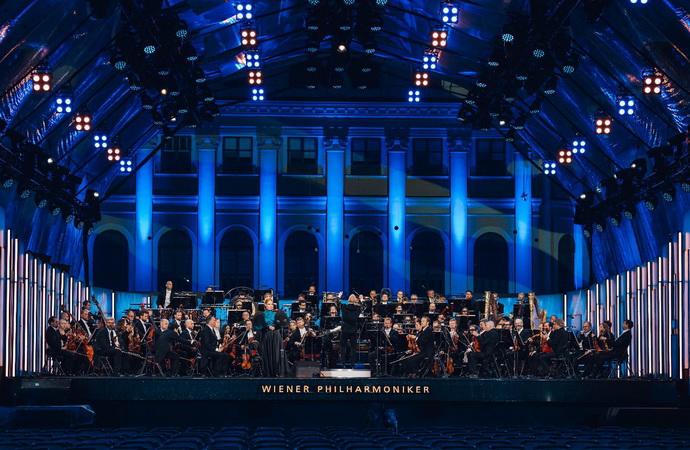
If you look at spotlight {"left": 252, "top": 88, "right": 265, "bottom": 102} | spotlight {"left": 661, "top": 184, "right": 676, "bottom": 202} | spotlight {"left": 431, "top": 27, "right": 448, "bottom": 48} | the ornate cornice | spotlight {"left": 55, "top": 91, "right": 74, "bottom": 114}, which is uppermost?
the ornate cornice

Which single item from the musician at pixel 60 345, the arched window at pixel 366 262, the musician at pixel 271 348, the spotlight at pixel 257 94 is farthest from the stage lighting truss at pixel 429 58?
the arched window at pixel 366 262

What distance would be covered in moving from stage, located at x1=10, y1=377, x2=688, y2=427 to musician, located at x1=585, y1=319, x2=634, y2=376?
235cm

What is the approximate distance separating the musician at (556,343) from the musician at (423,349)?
2.68 meters

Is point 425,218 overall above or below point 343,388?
above

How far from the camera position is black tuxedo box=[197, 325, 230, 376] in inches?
995

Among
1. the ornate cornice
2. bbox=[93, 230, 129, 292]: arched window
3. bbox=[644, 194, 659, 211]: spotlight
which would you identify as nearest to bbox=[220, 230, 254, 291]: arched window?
bbox=[93, 230, 129, 292]: arched window

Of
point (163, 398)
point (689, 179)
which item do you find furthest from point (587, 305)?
point (163, 398)

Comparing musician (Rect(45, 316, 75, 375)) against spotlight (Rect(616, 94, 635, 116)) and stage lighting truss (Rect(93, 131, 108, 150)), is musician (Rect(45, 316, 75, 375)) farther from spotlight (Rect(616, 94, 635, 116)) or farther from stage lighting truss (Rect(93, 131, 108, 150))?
spotlight (Rect(616, 94, 635, 116))

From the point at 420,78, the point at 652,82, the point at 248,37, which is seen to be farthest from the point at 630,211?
the point at 248,37

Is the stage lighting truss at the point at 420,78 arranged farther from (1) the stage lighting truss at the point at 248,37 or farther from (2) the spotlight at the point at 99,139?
(2) the spotlight at the point at 99,139

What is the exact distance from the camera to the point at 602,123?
28.2 m

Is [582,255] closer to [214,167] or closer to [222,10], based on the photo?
[214,167]

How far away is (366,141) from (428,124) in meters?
2.36

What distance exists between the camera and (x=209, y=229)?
41219mm
